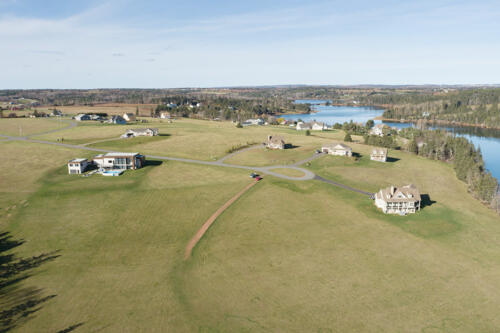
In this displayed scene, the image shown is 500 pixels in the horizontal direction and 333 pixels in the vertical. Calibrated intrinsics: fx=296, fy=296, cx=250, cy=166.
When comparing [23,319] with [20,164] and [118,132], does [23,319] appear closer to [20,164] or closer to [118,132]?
[20,164]

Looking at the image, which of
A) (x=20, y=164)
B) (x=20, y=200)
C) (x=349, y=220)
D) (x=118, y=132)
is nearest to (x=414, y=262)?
(x=349, y=220)

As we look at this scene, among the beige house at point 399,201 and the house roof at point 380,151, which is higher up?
the house roof at point 380,151

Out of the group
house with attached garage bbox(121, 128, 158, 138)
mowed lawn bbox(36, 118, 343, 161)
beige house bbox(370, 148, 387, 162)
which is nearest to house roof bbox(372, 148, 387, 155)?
beige house bbox(370, 148, 387, 162)

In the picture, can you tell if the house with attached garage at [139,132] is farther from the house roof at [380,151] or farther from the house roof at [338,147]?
the house roof at [380,151]

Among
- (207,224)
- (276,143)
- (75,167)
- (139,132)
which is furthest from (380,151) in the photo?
(139,132)

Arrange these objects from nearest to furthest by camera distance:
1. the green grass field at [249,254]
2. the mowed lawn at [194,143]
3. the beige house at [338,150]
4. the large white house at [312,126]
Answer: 1. the green grass field at [249,254]
2. the mowed lawn at [194,143]
3. the beige house at [338,150]
4. the large white house at [312,126]

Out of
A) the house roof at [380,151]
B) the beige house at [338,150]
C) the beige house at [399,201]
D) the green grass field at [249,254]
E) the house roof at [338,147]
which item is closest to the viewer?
the green grass field at [249,254]

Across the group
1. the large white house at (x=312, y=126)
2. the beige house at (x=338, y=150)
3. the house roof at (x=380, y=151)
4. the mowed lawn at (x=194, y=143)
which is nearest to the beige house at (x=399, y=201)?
the mowed lawn at (x=194, y=143)
